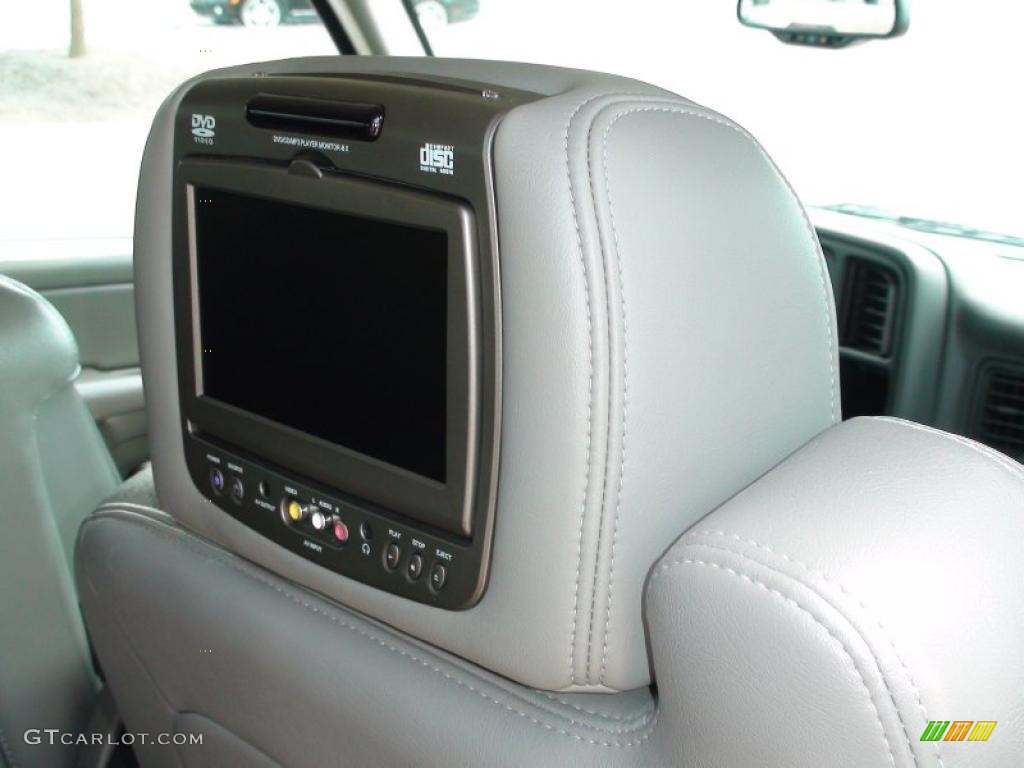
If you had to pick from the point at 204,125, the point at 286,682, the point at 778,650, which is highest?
the point at 204,125

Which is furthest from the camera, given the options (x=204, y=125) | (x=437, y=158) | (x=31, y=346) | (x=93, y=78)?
(x=93, y=78)

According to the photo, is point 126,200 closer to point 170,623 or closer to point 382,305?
point 170,623

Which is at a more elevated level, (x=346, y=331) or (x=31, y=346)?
(x=346, y=331)

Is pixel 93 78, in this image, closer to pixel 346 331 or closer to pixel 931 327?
pixel 931 327

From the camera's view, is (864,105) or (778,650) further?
(864,105)

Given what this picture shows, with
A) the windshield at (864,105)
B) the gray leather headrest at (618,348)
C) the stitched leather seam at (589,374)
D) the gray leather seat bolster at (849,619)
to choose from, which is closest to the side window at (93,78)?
the windshield at (864,105)

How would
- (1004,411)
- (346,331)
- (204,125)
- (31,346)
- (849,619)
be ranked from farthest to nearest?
(1004,411), (31,346), (204,125), (346,331), (849,619)

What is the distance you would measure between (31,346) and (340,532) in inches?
30.1

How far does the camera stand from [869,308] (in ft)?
7.80

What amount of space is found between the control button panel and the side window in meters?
2.10

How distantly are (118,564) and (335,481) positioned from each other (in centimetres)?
42

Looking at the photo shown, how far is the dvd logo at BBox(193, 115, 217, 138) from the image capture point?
43.7 inches

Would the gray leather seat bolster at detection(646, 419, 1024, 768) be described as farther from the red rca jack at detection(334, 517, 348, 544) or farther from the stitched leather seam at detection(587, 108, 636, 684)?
the red rca jack at detection(334, 517, 348, 544)

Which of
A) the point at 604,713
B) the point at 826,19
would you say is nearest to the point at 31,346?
the point at 604,713
